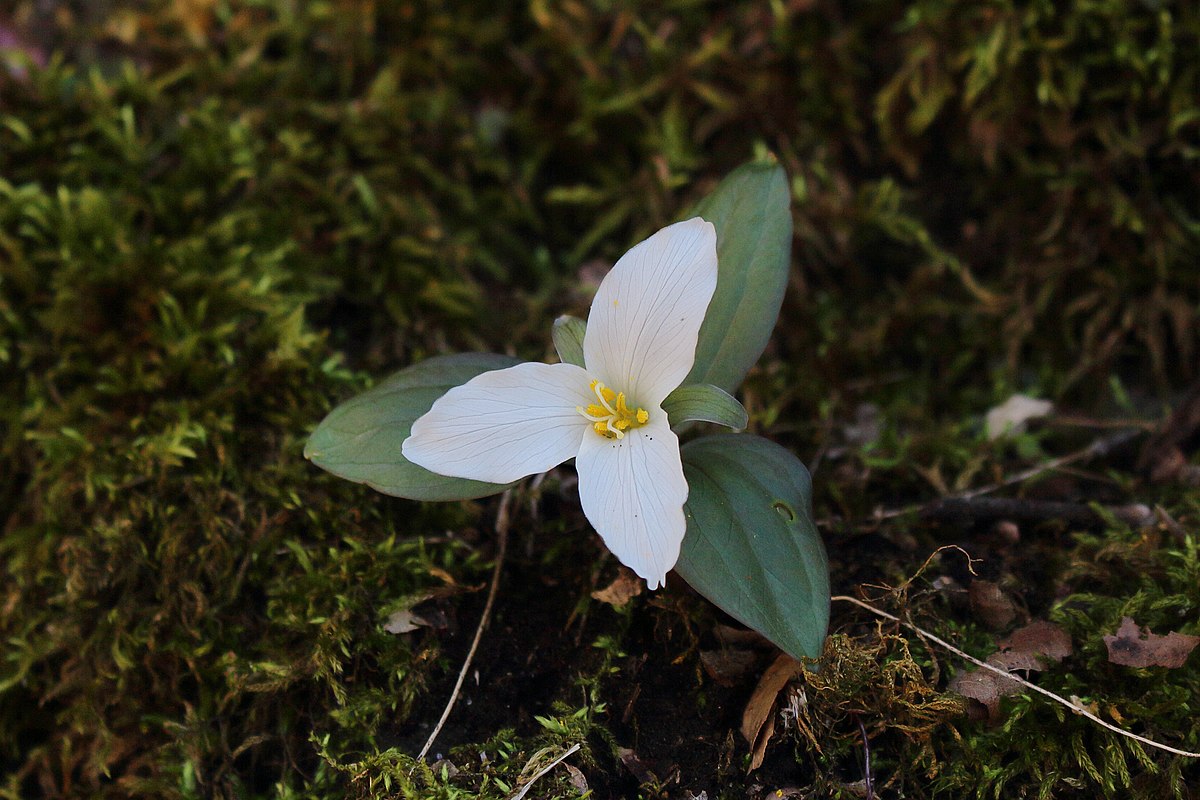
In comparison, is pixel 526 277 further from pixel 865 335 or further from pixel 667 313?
pixel 667 313

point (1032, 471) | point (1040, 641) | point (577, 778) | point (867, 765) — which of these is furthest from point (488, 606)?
point (1032, 471)

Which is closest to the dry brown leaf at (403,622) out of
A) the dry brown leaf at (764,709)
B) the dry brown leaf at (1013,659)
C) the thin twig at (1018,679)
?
the dry brown leaf at (764,709)

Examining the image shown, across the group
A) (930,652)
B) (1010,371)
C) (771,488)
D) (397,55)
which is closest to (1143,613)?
(930,652)

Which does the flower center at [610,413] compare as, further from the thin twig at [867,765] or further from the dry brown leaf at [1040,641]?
the dry brown leaf at [1040,641]

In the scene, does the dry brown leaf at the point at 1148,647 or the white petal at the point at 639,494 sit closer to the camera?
the white petal at the point at 639,494

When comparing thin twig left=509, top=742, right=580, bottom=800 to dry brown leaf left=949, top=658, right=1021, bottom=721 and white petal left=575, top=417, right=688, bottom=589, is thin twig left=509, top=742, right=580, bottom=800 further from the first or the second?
dry brown leaf left=949, top=658, right=1021, bottom=721

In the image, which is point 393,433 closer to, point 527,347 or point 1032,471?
point 527,347
